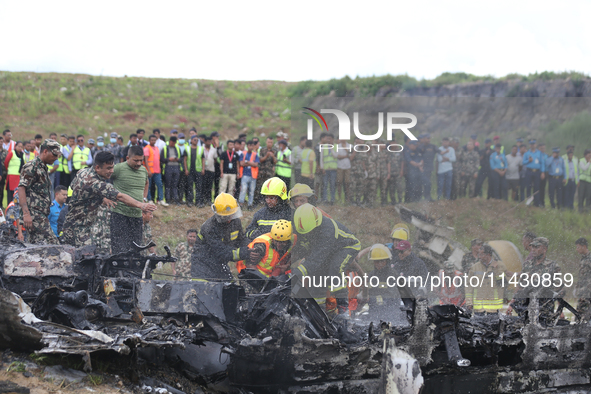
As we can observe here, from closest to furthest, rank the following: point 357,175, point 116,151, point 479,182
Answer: point 357,175 → point 479,182 → point 116,151

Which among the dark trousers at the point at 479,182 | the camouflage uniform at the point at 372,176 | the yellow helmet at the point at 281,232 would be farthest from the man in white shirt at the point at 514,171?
the yellow helmet at the point at 281,232

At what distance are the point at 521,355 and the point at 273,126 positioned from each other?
2819 centimetres

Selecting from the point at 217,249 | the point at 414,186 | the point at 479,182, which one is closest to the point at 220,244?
the point at 217,249

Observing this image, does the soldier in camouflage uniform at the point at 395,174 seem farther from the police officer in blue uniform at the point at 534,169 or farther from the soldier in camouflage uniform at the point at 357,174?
the police officer in blue uniform at the point at 534,169

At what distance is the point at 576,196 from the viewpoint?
6781mm

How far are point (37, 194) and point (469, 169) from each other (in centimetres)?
589

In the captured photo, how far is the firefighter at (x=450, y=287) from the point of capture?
6.35 metres

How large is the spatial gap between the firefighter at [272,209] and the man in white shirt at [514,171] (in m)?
2.96

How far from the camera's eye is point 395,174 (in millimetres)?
6504

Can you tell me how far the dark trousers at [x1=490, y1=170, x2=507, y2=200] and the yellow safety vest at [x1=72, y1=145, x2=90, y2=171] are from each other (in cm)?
1029

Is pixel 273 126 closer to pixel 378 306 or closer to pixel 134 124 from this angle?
pixel 134 124

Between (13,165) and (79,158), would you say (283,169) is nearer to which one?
(79,158)

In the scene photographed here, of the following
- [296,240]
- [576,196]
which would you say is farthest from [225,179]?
[576,196]

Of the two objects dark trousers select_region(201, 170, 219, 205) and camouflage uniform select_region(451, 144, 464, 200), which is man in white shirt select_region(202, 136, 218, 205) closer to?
dark trousers select_region(201, 170, 219, 205)
